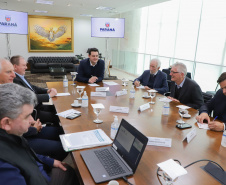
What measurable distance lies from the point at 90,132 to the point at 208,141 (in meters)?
1.00

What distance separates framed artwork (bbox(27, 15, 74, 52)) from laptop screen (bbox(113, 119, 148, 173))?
10836mm

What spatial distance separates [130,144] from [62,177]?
624mm

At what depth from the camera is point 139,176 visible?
45.6 inches

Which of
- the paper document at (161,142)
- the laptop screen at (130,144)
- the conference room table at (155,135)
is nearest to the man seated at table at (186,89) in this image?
the conference room table at (155,135)

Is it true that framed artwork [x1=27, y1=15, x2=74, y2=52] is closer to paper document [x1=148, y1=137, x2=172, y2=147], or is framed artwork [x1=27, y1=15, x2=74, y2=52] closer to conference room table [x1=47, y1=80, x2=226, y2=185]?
conference room table [x1=47, y1=80, x2=226, y2=185]

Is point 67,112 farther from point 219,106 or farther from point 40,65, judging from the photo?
point 40,65

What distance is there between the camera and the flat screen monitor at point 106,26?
6422mm

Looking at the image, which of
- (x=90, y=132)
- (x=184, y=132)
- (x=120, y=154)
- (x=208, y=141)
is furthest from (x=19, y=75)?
(x=208, y=141)

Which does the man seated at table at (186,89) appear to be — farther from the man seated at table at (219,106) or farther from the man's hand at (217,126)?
the man's hand at (217,126)

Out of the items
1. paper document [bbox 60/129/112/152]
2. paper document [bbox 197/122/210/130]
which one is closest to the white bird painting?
paper document [bbox 60/129/112/152]

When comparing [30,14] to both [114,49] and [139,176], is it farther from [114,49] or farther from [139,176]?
[139,176]

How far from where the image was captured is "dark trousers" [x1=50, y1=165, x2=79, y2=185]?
4.71ft

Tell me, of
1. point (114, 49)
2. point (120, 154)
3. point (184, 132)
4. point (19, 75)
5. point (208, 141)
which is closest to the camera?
point (120, 154)

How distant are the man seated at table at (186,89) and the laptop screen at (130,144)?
1.69 meters
